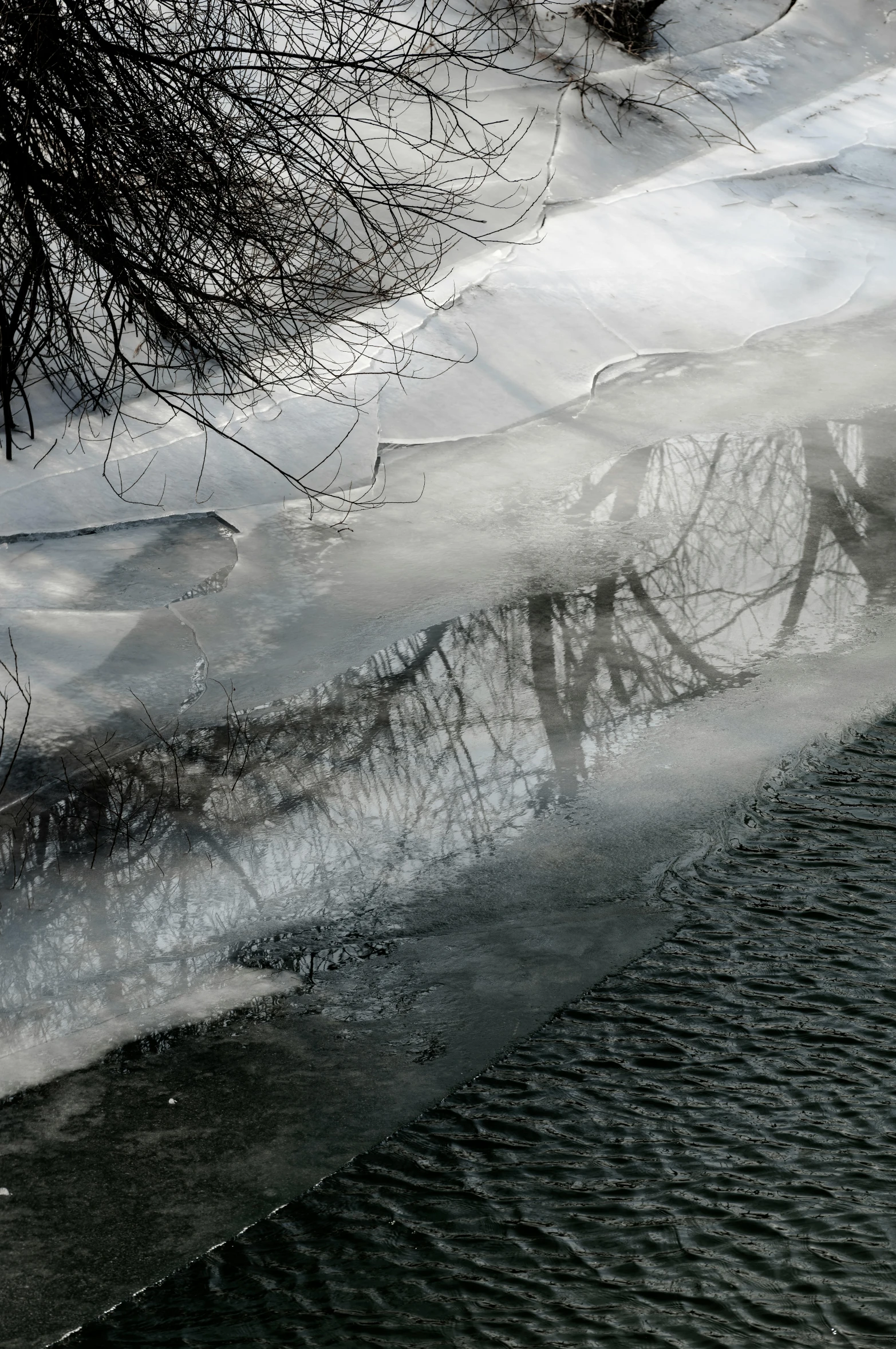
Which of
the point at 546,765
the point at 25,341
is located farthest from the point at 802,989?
the point at 25,341

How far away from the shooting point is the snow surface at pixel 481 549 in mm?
3740

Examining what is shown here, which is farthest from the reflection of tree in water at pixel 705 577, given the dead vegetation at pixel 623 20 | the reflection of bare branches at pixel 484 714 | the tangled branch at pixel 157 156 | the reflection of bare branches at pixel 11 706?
the dead vegetation at pixel 623 20

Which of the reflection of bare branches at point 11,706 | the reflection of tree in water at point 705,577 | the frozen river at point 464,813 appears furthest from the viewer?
the reflection of tree in water at point 705,577

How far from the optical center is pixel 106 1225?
2.78 meters

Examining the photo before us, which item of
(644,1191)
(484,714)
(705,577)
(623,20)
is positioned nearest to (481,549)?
(705,577)

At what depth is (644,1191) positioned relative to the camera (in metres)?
2.80

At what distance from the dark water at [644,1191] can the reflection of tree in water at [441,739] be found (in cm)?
79

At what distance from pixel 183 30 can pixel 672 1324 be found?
425cm

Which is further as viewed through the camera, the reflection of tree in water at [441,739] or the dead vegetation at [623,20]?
the dead vegetation at [623,20]

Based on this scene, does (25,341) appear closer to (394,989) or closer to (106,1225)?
(394,989)

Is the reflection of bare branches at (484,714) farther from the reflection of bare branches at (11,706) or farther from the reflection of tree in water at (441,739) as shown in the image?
the reflection of bare branches at (11,706)

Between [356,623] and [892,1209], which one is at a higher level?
[356,623]

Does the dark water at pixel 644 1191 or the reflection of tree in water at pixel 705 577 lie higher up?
the reflection of tree in water at pixel 705 577

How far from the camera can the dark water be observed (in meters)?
2.54
